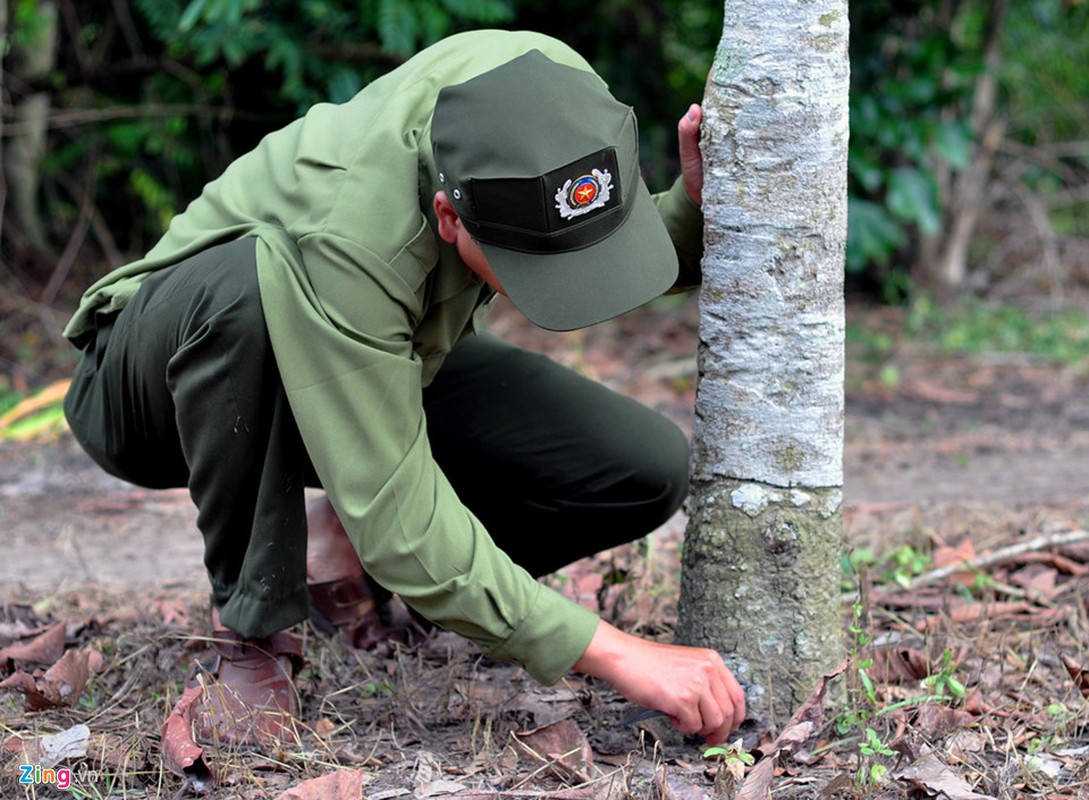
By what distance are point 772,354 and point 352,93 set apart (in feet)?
11.3

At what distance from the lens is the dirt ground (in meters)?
1.92

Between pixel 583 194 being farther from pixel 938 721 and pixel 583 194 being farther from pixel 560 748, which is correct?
pixel 938 721

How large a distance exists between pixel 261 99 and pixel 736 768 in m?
4.79

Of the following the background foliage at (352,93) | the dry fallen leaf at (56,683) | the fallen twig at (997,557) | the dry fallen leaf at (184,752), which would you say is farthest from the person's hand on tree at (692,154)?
the background foliage at (352,93)

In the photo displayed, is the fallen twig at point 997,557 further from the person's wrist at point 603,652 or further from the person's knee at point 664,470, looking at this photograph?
the person's wrist at point 603,652

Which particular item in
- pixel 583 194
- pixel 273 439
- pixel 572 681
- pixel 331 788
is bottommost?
pixel 572 681

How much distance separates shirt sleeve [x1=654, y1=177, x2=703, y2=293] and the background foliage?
2.82m

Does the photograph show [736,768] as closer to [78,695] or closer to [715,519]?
[715,519]

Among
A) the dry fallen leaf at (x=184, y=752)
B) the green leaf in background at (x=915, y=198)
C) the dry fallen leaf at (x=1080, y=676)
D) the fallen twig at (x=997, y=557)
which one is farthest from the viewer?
the green leaf in background at (x=915, y=198)

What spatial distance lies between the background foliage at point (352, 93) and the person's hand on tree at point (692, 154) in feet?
9.46

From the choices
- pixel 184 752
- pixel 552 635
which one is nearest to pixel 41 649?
pixel 184 752

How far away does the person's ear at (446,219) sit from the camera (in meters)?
1.76

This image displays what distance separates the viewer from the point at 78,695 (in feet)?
7.37

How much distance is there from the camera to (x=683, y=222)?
221 cm
